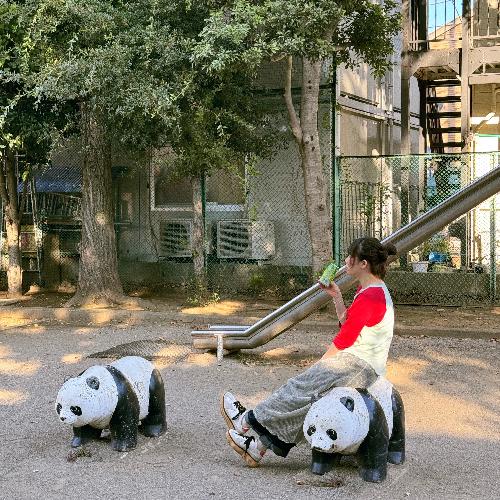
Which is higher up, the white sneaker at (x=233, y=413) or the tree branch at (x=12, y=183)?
the tree branch at (x=12, y=183)

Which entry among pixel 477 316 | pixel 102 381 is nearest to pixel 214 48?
pixel 477 316

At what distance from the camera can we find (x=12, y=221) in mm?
16281

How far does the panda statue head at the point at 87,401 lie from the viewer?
6.31 metres

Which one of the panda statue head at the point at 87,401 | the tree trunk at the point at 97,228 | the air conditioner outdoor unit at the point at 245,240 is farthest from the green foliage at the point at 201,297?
the panda statue head at the point at 87,401

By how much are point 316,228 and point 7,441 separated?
727cm

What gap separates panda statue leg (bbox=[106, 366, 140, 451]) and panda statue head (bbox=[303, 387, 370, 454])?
4.81ft

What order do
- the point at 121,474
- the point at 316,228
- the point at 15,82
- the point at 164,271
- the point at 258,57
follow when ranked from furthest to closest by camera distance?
the point at 164,271, the point at 15,82, the point at 316,228, the point at 258,57, the point at 121,474

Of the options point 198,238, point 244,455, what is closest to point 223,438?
point 244,455

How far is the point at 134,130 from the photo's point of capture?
13625 millimetres

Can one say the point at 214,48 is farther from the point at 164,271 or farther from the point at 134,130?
the point at 164,271

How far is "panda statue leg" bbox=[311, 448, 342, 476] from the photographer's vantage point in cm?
576

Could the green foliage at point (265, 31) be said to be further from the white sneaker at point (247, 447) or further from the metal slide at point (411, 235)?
the white sneaker at point (247, 447)

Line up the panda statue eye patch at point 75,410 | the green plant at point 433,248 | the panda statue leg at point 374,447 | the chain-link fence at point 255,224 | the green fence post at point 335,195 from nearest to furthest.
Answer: the panda statue leg at point 374,447 < the panda statue eye patch at point 75,410 < the green fence post at point 335,195 < the chain-link fence at point 255,224 < the green plant at point 433,248

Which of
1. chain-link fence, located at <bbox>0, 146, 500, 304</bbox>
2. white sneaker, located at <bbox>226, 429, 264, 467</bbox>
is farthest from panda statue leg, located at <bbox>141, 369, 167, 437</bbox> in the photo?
chain-link fence, located at <bbox>0, 146, 500, 304</bbox>
